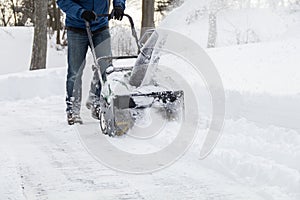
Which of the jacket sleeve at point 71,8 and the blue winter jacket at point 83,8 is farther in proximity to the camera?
the blue winter jacket at point 83,8

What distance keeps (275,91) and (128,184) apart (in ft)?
8.71

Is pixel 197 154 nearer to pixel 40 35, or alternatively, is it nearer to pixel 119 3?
pixel 119 3

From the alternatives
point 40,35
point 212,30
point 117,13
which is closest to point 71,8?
point 117,13

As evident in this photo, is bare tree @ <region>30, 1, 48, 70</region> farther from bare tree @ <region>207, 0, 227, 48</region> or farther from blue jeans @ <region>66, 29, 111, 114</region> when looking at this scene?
blue jeans @ <region>66, 29, 111, 114</region>

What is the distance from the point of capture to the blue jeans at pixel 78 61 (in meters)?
4.86

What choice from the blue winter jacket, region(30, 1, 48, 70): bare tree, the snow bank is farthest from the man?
the snow bank

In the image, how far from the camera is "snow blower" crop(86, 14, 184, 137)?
4000 millimetres

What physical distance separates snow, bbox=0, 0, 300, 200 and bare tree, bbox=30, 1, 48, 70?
4.15 metres

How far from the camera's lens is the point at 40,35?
427 inches

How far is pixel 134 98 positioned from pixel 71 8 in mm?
1292

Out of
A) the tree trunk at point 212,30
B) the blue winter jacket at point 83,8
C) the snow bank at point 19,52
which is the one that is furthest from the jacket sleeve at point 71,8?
the snow bank at point 19,52

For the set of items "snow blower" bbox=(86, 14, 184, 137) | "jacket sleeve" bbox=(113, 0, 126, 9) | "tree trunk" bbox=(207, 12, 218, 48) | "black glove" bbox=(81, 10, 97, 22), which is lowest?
"tree trunk" bbox=(207, 12, 218, 48)

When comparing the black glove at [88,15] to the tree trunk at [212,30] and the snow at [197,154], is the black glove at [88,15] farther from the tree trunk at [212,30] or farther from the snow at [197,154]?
the tree trunk at [212,30]

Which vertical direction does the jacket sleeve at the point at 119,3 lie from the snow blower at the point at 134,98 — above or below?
above
